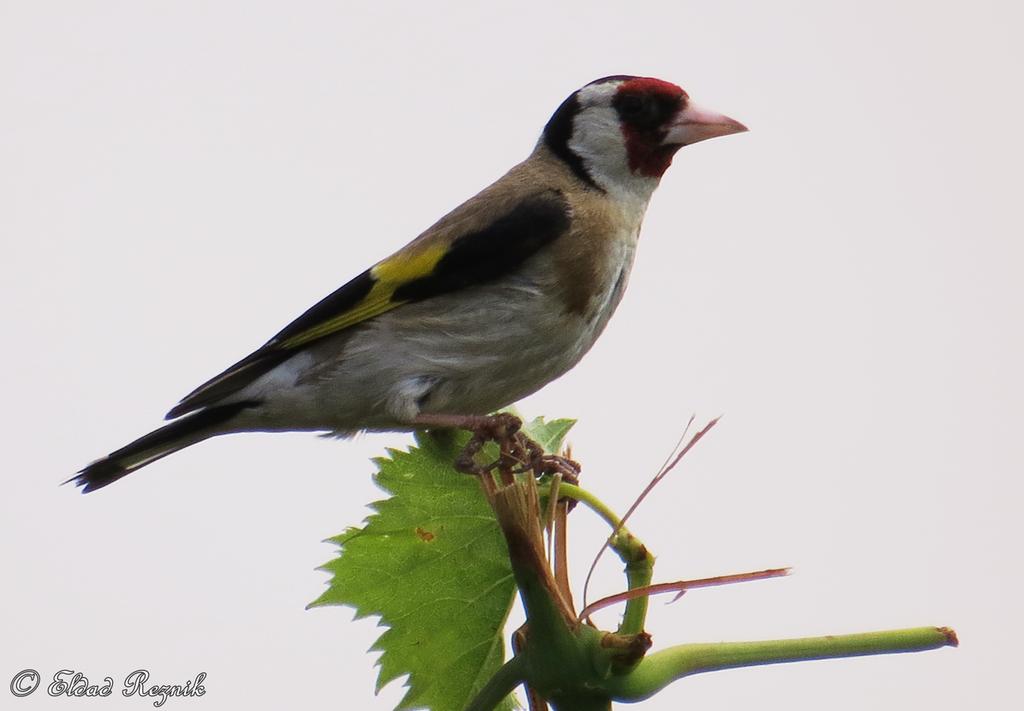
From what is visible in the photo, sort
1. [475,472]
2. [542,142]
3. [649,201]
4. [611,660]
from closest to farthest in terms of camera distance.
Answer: [611,660] < [475,472] < [649,201] < [542,142]

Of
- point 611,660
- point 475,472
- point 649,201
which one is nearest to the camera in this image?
point 611,660

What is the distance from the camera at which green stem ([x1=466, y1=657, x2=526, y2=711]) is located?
85.1 inches

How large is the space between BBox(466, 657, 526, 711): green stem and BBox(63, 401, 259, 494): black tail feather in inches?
101

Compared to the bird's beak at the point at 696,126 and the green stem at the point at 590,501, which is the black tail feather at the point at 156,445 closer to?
the bird's beak at the point at 696,126

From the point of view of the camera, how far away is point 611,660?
2088 millimetres

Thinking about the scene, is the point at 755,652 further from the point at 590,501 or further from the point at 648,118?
the point at 648,118

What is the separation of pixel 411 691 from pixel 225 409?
195cm

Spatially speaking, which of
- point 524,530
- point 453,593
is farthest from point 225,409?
point 524,530

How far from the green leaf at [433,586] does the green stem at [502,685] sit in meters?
0.83

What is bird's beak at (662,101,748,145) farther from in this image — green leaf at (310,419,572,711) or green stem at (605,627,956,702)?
green stem at (605,627,956,702)

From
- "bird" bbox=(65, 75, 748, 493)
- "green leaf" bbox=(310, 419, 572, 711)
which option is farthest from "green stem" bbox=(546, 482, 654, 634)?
"bird" bbox=(65, 75, 748, 493)

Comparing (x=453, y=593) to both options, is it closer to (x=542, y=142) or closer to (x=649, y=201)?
(x=649, y=201)

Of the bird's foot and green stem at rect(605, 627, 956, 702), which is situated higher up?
the bird's foot

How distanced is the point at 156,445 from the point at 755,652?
306 centimetres
